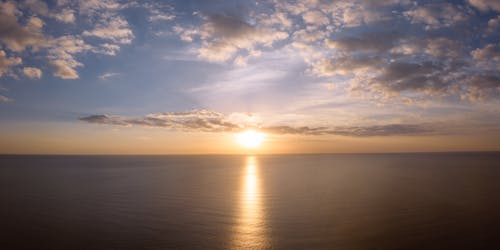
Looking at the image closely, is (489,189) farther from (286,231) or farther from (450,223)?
(286,231)

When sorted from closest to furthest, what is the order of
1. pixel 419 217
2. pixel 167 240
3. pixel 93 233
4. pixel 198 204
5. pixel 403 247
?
pixel 403 247, pixel 167 240, pixel 93 233, pixel 419 217, pixel 198 204

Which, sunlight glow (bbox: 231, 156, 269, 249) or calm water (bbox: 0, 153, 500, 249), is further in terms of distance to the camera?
calm water (bbox: 0, 153, 500, 249)

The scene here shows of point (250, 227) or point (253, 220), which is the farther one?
point (253, 220)

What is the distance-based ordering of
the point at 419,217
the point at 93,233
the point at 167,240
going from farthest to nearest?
the point at 419,217, the point at 93,233, the point at 167,240

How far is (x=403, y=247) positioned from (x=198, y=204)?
2547 centimetres

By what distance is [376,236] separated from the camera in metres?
23.8

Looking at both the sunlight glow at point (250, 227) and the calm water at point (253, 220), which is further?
the calm water at point (253, 220)

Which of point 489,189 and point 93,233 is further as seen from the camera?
point 489,189

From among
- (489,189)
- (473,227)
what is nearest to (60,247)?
(473,227)

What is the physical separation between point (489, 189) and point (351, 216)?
35378mm

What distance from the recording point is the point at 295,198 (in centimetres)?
4225

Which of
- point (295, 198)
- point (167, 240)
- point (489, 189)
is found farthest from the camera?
point (489, 189)

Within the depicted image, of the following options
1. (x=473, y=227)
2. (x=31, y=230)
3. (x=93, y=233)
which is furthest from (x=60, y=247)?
(x=473, y=227)

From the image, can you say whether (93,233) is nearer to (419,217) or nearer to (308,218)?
(308,218)
